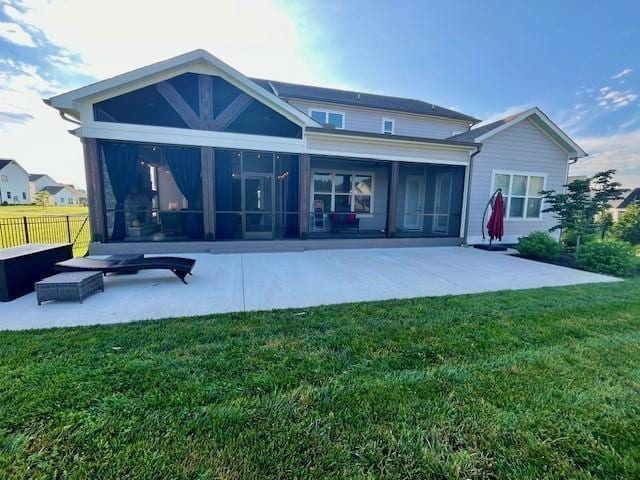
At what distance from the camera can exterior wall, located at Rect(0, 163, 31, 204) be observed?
51.9 meters

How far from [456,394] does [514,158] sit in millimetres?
11572

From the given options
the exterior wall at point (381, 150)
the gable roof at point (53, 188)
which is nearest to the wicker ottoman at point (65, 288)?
the exterior wall at point (381, 150)

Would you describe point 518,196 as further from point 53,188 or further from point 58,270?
point 53,188

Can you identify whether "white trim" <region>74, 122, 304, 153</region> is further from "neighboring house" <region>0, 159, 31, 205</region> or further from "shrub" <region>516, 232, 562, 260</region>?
"neighboring house" <region>0, 159, 31, 205</region>

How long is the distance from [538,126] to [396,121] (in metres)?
5.91

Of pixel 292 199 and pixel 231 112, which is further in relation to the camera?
pixel 292 199

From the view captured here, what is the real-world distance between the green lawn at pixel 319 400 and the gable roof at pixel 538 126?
876cm

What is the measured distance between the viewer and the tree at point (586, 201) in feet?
28.3

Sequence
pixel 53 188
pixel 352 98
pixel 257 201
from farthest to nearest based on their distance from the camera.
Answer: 1. pixel 53 188
2. pixel 352 98
3. pixel 257 201

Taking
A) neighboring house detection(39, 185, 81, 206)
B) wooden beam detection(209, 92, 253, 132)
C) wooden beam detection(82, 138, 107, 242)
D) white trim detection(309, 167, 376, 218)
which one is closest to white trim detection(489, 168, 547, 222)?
white trim detection(309, 167, 376, 218)

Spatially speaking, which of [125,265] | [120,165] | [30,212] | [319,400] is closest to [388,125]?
[120,165]

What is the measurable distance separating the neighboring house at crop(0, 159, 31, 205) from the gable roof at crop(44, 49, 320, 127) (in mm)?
63916

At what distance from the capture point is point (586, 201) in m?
9.06

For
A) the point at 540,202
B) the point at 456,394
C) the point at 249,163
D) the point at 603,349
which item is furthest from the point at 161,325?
the point at 540,202
